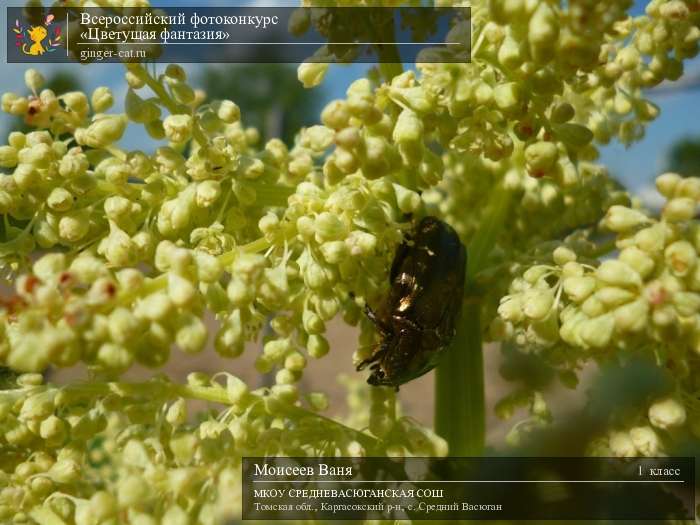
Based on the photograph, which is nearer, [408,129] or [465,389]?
[408,129]

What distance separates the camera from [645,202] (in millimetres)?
1997

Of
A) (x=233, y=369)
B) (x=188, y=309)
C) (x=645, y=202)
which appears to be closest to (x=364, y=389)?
(x=645, y=202)

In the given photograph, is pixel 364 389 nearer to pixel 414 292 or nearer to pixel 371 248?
pixel 414 292

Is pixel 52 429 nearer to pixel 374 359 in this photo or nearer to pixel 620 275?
pixel 374 359

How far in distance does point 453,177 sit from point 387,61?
0.49 metres

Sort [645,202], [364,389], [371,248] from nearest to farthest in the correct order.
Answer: [371,248], [645,202], [364,389]

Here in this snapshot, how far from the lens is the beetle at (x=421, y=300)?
1196 millimetres

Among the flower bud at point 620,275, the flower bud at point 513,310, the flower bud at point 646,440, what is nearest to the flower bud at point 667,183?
the flower bud at point 620,275

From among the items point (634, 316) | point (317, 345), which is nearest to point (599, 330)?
point (634, 316)
